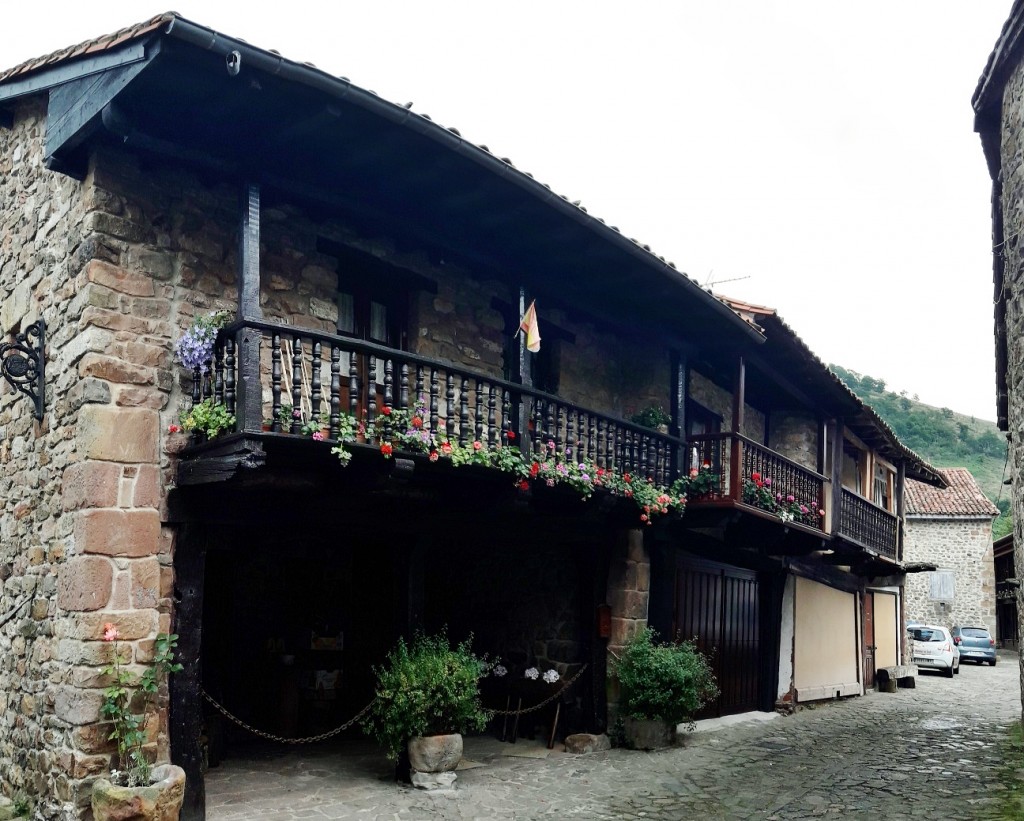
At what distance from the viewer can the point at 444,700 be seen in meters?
7.54

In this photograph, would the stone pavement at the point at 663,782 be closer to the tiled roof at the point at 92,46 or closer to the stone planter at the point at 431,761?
the stone planter at the point at 431,761

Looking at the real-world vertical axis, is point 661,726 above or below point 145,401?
below

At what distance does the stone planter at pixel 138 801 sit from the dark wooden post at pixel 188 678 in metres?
0.52

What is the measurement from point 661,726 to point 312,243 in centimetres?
592

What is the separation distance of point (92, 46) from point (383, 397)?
3013mm

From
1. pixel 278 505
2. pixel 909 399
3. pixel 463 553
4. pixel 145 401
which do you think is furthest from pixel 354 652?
pixel 909 399

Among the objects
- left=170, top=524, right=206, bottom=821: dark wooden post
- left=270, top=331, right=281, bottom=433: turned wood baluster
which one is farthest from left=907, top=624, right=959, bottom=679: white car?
left=270, top=331, right=281, bottom=433: turned wood baluster

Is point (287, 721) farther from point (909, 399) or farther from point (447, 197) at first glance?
point (909, 399)

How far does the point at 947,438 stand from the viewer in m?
58.7

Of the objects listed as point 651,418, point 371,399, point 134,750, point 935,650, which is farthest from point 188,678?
point 935,650

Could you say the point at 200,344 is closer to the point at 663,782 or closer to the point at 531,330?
the point at 531,330

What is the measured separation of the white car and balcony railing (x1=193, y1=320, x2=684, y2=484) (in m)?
17.1

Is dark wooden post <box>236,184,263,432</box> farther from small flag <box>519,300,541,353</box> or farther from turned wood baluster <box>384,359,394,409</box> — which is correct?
small flag <box>519,300,541,353</box>

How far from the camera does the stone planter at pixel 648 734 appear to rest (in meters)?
9.55
